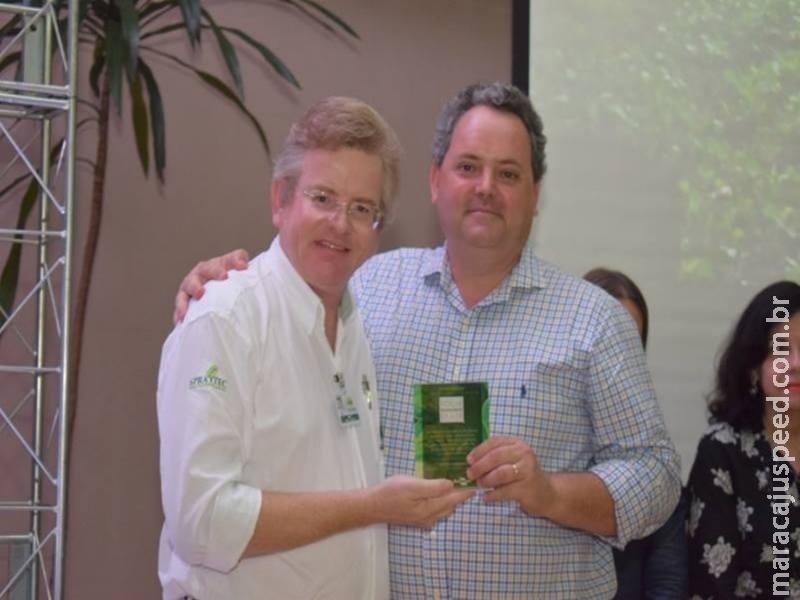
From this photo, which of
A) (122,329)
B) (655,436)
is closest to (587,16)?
(122,329)

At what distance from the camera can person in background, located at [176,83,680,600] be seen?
2.16m

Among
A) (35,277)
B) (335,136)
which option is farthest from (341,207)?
(35,277)

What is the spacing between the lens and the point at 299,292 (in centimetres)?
192

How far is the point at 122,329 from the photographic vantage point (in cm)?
370

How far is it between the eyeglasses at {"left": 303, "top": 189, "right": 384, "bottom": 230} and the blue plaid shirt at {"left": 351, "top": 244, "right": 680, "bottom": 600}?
17.7 inches

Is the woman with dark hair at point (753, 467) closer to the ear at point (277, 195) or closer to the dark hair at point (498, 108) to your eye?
the dark hair at point (498, 108)

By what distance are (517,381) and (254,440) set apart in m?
0.62

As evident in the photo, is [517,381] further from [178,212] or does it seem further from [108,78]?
[178,212]

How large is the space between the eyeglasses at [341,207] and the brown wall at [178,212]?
1962 mm

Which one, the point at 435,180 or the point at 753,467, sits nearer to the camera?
the point at 435,180

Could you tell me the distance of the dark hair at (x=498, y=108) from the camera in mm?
2314

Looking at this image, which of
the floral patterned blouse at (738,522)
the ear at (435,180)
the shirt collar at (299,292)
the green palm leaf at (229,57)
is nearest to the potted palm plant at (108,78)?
the green palm leaf at (229,57)

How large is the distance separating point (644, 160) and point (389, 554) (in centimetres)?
219

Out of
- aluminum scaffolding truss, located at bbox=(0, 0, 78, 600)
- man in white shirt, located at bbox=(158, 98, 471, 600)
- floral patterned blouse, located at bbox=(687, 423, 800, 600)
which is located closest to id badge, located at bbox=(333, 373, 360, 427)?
man in white shirt, located at bbox=(158, 98, 471, 600)
